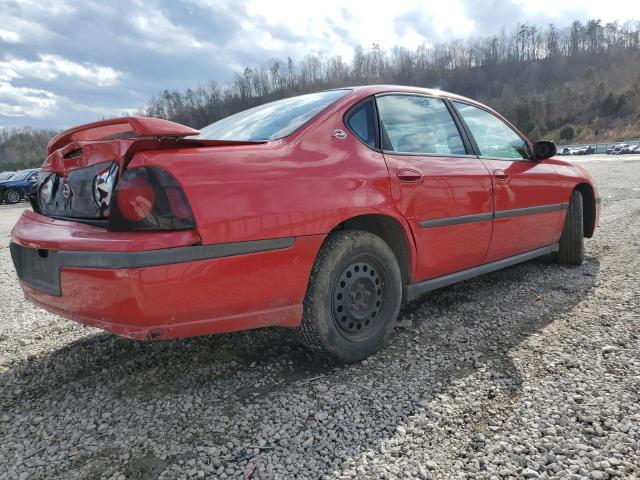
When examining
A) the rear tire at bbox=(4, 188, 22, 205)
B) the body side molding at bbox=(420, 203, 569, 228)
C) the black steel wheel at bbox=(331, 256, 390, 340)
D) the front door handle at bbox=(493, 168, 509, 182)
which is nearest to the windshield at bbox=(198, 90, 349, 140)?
the black steel wheel at bbox=(331, 256, 390, 340)

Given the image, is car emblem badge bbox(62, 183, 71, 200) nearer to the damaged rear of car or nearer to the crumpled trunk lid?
the crumpled trunk lid

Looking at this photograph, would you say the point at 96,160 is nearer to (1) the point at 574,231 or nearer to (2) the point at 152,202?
(2) the point at 152,202

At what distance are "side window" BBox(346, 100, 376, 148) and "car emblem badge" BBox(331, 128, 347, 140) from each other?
0.08m

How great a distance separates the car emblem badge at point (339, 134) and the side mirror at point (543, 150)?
2133 millimetres

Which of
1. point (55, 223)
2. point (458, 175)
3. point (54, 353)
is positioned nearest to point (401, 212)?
point (458, 175)

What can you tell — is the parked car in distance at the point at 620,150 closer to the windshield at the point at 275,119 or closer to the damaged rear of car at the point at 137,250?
the windshield at the point at 275,119

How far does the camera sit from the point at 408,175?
8.39 ft

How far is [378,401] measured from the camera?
6.77 feet

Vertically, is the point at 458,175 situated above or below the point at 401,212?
above

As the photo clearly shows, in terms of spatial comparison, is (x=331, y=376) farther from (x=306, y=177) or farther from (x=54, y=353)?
(x=54, y=353)

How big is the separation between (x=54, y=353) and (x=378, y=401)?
1.97m

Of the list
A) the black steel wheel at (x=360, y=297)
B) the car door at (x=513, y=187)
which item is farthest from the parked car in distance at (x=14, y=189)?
the black steel wheel at (x=360, y=297)

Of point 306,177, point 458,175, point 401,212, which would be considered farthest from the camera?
point 458,175

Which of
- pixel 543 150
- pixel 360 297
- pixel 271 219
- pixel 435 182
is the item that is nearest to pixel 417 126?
pixel 435 182
